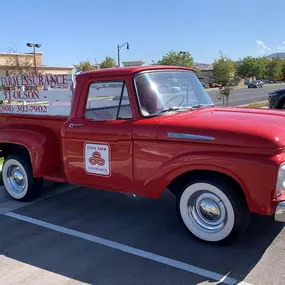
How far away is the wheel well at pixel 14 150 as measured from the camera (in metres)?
5.49

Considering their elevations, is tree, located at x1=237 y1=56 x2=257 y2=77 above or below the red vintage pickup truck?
above

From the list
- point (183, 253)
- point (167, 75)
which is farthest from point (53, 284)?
point (167, 75)

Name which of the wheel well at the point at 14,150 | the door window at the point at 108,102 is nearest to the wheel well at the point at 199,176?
the door window at the point at 108,102

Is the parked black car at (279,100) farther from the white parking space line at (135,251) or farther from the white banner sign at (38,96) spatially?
the white parking space line at (135,251)

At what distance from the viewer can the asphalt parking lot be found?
3312 mm

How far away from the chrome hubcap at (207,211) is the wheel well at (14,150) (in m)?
2.74

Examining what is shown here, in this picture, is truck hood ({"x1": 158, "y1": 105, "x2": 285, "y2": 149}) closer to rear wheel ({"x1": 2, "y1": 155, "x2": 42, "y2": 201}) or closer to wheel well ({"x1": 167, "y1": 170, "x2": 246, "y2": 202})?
wheel well ({"x1": 167, "y1": 170, "x2": 246, "y2": 202})

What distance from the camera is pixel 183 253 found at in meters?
3.70

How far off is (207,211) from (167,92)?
150 cm

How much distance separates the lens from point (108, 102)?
15.4 ft

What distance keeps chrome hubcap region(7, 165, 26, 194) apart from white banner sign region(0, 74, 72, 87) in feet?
4.45

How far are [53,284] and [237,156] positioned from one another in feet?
6.81

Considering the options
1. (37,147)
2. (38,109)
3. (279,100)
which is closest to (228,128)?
(37,147)

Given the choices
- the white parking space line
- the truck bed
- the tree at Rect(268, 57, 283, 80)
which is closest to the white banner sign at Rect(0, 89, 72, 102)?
the truck bed
